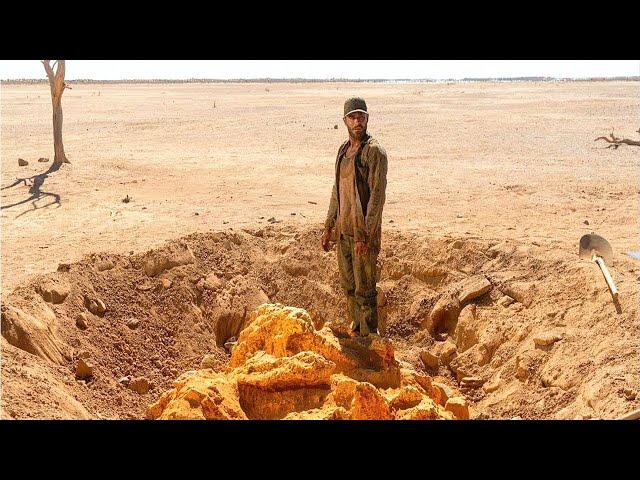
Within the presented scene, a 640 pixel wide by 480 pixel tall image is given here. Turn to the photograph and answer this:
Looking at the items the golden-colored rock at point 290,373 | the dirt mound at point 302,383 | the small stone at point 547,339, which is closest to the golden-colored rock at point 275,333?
the dirt mound at point 302,383

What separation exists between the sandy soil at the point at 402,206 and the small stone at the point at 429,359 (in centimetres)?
14

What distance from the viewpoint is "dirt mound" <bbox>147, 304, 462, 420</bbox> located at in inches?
184

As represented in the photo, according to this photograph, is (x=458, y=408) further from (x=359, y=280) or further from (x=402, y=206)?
(x=402, y=206)

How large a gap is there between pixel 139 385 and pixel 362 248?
2644 millimetres

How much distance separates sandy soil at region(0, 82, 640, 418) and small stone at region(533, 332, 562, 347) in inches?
3.7

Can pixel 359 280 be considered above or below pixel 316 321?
above

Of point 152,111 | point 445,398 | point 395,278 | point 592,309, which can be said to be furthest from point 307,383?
point 152,111

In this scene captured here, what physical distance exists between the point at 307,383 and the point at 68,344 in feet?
8.92

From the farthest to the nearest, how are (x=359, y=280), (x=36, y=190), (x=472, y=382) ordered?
1. (x=36, y=190)
2. (x=472, y=382)
3. (x=359, y=280)

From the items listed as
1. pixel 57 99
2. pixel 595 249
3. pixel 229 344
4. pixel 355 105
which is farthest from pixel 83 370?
pixel 57 99

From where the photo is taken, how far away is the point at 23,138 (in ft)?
74.2

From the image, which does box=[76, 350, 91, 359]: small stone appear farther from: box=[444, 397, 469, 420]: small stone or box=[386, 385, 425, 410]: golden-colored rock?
box=[444, 397, 469, 420]: small stone

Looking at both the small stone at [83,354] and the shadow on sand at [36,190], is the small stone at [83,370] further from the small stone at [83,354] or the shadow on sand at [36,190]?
the shadow on sand at [36,190]

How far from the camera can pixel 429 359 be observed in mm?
7215
